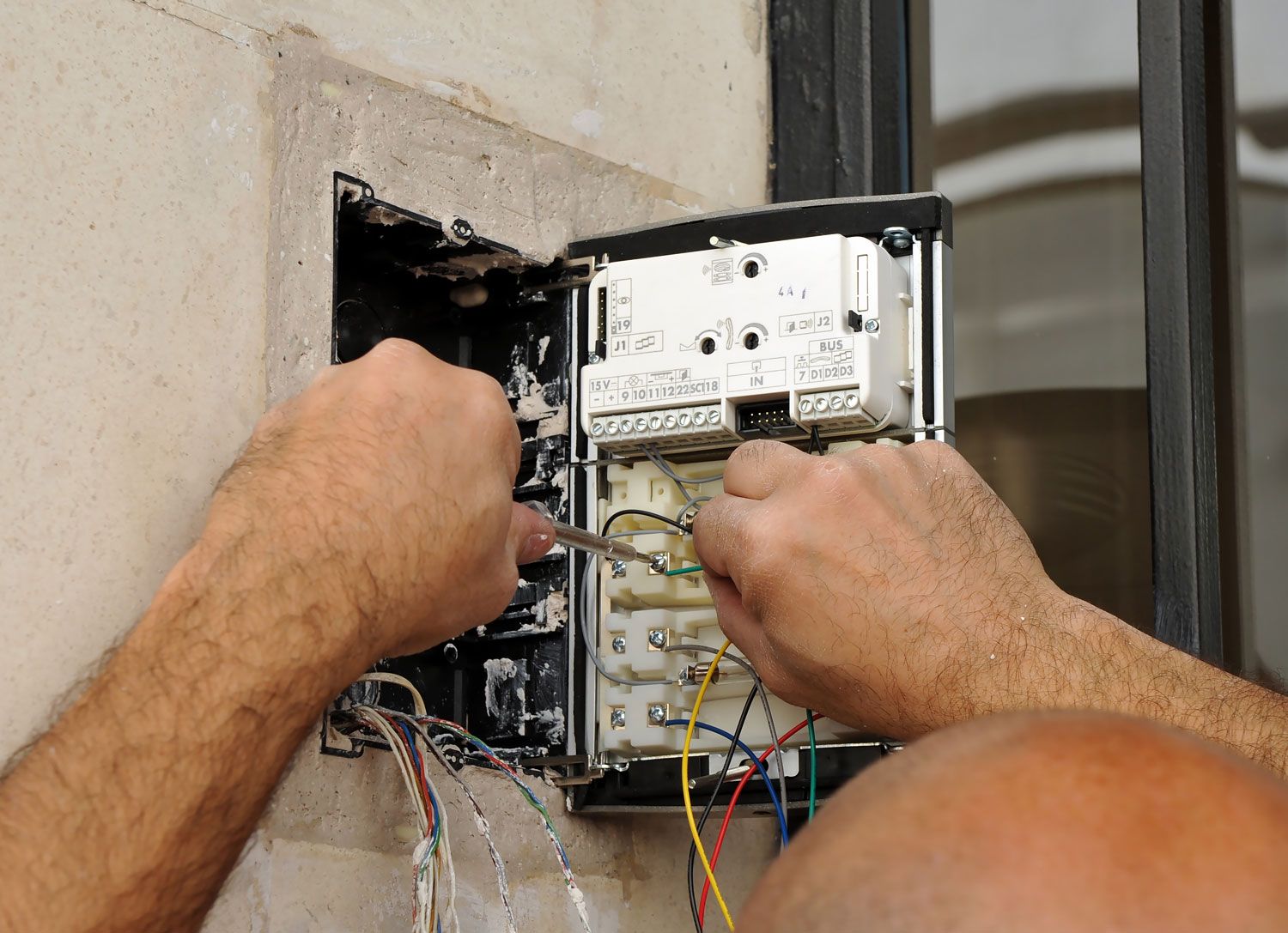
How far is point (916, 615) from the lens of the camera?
3.86 ft

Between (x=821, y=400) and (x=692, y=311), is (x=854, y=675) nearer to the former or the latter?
(x=821, y=400)

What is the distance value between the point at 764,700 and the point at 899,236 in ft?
1.70

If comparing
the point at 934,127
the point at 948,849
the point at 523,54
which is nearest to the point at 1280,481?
the point at 934,127

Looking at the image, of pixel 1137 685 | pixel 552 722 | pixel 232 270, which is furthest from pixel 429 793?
pixel 1137 685

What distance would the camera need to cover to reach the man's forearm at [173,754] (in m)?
0.92

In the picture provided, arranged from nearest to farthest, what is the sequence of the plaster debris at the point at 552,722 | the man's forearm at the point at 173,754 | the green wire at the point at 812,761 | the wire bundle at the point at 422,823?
1. the man's forearm at the point at 173,754
2. the wire bundle at the point at 422,823
3. the green wire at the point at 812,761
4. the plaster debris at the point at 552,722

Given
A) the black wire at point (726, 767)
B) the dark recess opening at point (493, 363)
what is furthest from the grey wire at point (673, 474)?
the black wire at point (726, 767)

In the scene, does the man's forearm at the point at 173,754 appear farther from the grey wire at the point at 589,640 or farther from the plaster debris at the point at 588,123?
the plaster debris at the point at 588,123

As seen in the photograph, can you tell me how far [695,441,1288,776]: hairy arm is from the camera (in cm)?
114

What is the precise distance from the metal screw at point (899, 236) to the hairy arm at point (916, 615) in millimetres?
285

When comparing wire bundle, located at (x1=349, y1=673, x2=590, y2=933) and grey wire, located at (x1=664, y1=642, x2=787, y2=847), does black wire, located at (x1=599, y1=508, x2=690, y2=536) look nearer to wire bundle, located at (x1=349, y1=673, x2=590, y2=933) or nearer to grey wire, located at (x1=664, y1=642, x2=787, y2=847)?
grey wire, located at (x1=664, y1=642, x2=787, y2=847)

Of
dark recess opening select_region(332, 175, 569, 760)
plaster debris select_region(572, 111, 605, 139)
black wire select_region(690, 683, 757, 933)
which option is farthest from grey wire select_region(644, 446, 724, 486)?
plaster debris select_region(572, 111, 605, 139)

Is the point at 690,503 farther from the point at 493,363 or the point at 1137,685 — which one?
the point at 1137,685

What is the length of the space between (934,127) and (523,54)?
2.52 feet
